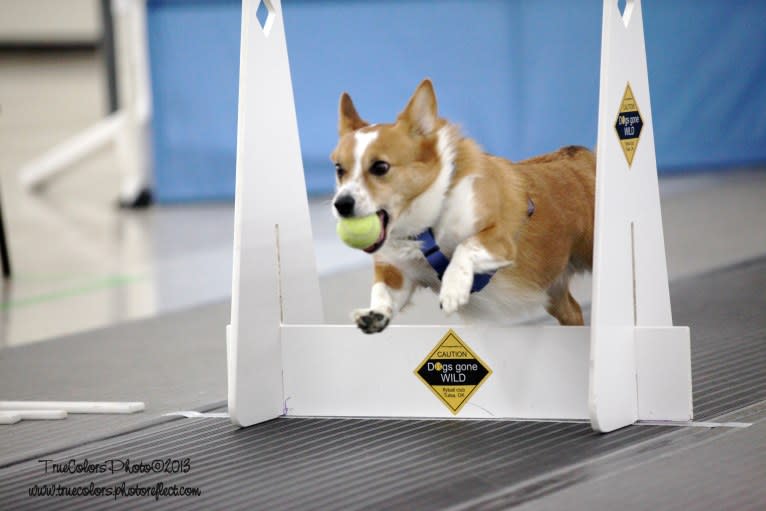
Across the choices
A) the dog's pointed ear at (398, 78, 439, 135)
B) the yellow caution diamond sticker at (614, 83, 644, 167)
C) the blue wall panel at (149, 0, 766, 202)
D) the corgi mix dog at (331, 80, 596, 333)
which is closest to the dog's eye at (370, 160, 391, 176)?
the corgi mix dog at (331, 80, 596, 333)

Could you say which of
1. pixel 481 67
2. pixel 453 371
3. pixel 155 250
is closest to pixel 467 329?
pixel 453 371

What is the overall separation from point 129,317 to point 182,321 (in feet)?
0.94

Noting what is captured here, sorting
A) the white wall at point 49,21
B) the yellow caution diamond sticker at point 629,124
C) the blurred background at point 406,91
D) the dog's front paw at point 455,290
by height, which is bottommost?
the dog's front paw at point 455,290

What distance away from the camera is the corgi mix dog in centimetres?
246

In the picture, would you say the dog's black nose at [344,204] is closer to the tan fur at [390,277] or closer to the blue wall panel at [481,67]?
the tan fur at [390,277]

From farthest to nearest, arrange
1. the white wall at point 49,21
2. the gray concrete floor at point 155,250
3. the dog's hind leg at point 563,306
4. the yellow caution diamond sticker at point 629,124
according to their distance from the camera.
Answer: the white wall at point 49,21 < the gray concrete floor at point 155,250 < the dog's hind leg at point 563,306 < the yellow caution diamond sticker at point 629,124

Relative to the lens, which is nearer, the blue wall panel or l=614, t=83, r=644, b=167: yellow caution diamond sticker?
l=614, t=83, r=644, b=167: yellow caution diamond sticker

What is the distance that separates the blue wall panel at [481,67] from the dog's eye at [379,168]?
428 cm

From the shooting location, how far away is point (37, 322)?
4551 millimetres

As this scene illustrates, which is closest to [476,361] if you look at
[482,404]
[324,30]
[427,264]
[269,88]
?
[482,404]

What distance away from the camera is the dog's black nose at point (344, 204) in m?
2.38

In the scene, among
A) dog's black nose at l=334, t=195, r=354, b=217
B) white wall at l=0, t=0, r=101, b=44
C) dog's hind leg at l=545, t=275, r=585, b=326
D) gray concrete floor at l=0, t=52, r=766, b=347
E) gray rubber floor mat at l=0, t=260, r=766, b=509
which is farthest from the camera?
white wall at l=0, t=0, r=101, b=44

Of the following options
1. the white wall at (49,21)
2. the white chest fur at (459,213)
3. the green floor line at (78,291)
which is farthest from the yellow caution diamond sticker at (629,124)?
the white wall at (49,21)

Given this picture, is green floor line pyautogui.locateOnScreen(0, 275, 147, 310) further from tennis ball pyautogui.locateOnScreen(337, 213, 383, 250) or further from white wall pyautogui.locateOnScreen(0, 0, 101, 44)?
white wall pyautogui.locateOnScreen(0, 0, 101, 44)
